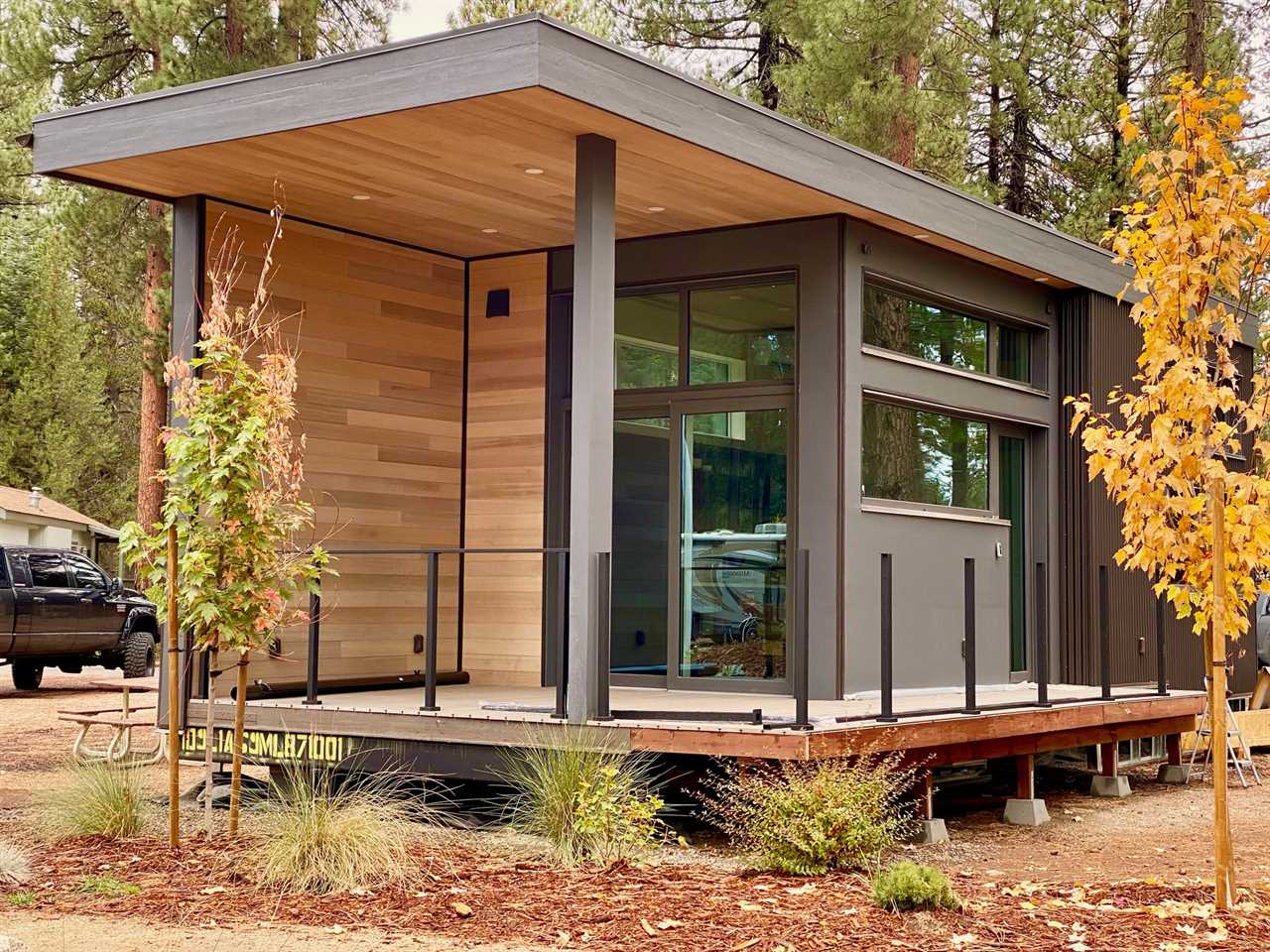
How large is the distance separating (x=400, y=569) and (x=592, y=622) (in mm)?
3339

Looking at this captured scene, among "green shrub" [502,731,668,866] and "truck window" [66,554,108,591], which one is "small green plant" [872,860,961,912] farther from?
"truck window" [66,554,108,591]

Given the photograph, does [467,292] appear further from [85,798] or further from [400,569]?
[85,798]

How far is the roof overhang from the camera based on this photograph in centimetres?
718

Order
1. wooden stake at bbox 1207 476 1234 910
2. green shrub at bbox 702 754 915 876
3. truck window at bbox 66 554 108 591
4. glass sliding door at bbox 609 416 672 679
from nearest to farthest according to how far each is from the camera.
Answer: wooden stake at bbox 1207 476 1234 910
green shrub at bbox 702 754 915 876
glass sliding door at bbox 609 416 672 679
truck window at bbox 66 554 108 591

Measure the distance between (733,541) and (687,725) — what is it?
243cm

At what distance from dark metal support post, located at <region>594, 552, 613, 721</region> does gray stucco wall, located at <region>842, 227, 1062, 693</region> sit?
7.73ft

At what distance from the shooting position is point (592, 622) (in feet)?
24.6

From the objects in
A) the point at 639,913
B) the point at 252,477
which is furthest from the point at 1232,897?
the point at 252,477

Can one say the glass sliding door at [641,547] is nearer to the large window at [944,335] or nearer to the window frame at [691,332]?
the window frame at [691,332]

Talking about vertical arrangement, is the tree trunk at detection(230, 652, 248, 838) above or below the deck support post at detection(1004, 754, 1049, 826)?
above

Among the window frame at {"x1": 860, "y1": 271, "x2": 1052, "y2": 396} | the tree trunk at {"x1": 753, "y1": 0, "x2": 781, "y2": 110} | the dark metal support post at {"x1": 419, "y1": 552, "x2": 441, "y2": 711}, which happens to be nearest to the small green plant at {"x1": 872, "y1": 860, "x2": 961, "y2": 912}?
the dark metal support post at {"x1": 419, "y1": 552, "x2": 441, "y2": 711}

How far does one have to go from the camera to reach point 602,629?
24.3 ft

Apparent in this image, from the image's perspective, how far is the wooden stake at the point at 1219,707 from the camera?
596 cm

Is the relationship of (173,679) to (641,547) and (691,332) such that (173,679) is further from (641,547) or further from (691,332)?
(691,332)
